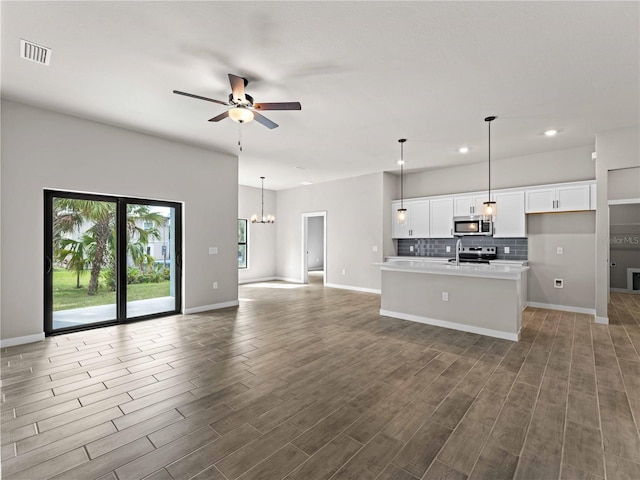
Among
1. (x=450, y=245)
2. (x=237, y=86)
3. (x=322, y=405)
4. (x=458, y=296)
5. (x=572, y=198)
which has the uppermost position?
(x=237, y=86)

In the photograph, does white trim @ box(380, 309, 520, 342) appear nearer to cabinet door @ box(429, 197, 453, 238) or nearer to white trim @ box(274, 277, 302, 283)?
cabinet door @ box(429, 197, 453, 238)

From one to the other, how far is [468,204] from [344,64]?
188 inches

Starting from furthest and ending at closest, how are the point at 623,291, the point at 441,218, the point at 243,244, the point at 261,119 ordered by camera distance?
1. the point at 243,244
2. the point at 623,291
3. the point at 441,218
4. the point at 261,119

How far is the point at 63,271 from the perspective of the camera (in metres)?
4.24

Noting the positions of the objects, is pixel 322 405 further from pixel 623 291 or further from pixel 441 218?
pixel 623 291

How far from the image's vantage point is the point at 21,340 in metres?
3.79

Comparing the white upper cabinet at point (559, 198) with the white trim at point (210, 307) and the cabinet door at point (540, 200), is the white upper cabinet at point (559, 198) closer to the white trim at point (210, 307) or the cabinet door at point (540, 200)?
the cabinet door at point (540, 200)

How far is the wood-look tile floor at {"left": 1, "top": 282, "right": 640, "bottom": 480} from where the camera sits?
1.79m

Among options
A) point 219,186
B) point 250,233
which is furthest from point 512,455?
point 250,233

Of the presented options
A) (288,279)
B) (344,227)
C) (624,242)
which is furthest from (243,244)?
(624,242)

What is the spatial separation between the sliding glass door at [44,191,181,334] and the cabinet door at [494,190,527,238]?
249 inches

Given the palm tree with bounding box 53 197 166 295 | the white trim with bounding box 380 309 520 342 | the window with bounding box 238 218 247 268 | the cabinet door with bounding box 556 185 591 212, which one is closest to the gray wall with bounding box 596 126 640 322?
the cabinet door with bounding box 556 185 591 212

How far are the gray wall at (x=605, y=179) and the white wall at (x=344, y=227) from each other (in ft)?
13.0

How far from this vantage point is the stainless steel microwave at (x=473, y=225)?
20.2ft
